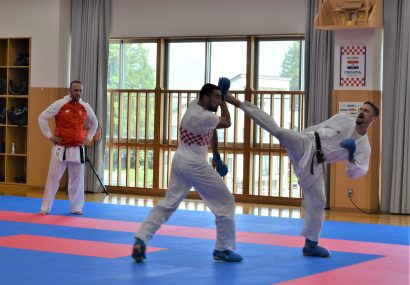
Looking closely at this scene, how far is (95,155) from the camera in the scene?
13.9m

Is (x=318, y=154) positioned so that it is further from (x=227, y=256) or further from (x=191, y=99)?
(x=191, y=99)

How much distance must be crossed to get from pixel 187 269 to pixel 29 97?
29.3ft

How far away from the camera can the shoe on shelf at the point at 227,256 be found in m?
6.53

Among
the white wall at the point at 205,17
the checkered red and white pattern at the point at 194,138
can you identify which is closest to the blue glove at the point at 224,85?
the checkered red and white pattern at the point at 194,138

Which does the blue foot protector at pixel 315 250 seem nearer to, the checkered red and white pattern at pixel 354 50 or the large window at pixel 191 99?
the checkered red and white pattern at pixel 354 50

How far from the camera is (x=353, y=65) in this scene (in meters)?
11.6

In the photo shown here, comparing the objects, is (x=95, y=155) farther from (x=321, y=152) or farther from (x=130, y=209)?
(x=321, y=152)

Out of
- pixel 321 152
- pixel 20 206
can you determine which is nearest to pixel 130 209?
pixel 20 206

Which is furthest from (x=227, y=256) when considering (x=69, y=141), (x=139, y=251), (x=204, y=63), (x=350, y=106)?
(x=204, y=63)

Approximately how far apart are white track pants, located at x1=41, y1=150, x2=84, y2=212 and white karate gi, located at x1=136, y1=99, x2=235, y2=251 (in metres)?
3.83

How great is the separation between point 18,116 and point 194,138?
27.9ft

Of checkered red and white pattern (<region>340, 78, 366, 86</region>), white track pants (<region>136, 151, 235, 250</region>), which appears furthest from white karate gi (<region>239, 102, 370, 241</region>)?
checkered red and white pattern (<region>340, 78, 366, 86</region>)

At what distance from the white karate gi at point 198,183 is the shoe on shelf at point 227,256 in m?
0.03

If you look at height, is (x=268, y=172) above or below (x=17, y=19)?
below
